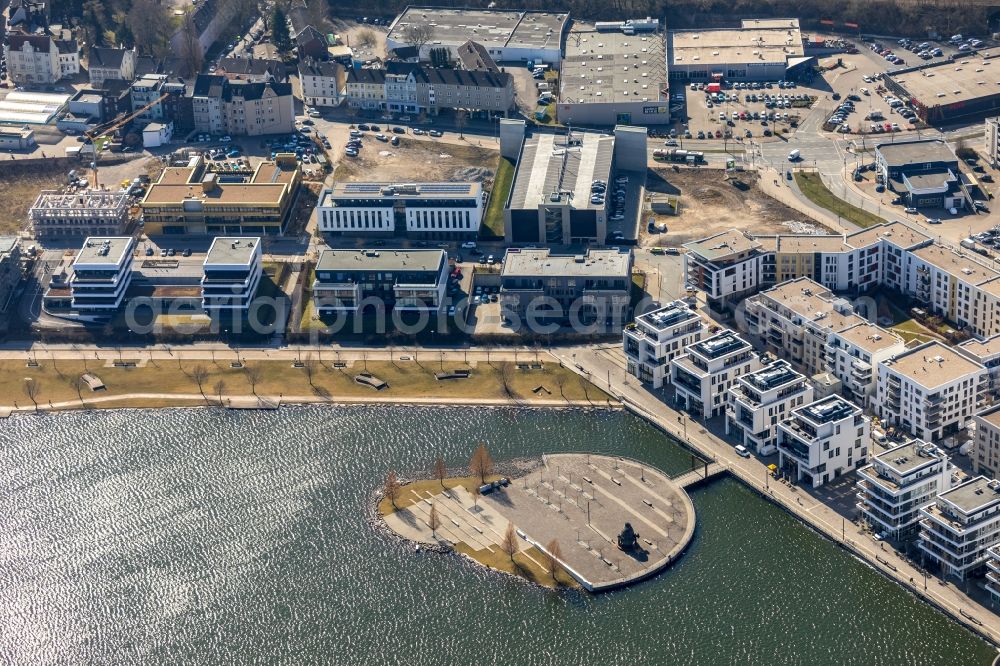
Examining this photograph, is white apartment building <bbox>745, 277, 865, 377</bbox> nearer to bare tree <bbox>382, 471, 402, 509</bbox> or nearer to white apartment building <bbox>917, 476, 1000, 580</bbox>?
white apartment building <bbox>917, 476, 1000, 580</bbox>

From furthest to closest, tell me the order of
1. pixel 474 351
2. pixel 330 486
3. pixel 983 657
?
pixel 474 351, pixel 330 486, pixel 983 657

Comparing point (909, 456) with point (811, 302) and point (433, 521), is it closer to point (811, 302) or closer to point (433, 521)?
point (811, 302)

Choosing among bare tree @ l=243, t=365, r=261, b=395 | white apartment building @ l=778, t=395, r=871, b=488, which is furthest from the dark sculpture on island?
bare tree @ l=243, t=365, r=261, b=395

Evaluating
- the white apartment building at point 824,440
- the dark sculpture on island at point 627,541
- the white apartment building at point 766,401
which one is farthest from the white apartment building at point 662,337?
the dark sculpture on island at point 627,541

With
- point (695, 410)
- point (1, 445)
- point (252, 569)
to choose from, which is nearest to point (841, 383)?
point (695, 410)

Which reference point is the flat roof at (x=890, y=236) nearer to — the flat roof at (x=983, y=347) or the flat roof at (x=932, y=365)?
the flat roof at (x=983, y=347)

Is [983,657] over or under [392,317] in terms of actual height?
under

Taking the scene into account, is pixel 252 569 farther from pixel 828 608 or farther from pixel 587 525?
pixel 828 608
